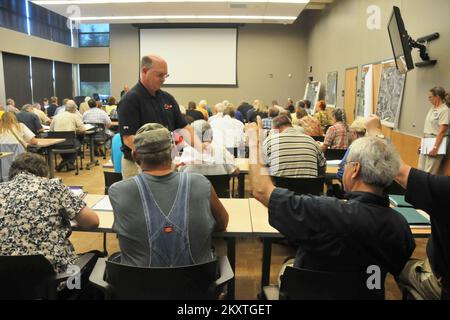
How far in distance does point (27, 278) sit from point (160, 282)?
0.64m

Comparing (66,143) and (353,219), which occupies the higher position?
(353,219)

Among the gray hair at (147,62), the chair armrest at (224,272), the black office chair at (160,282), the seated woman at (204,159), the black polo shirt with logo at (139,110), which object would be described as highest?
the gray hair at (147,62)

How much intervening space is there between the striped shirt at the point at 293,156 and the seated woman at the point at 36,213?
184 cm

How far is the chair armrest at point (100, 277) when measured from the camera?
5.60 feet

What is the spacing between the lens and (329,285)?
1.56 m

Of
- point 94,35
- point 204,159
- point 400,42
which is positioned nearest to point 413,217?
point 204,159

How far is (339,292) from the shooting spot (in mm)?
1567

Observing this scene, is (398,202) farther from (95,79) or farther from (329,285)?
(95,79)

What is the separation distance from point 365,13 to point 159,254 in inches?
310

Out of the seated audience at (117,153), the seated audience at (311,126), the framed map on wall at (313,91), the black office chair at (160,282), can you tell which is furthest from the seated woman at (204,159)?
the framed map on wall at (313,91)

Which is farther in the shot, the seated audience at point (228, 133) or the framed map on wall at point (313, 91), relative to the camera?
the framed map on wall at point (313, 91)

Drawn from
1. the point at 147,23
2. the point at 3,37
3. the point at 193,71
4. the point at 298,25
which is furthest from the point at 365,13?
the point at 3,37

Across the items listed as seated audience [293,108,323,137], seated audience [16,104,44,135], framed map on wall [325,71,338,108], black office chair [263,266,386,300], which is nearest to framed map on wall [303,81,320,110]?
framed map on wall [325,71,338,108]

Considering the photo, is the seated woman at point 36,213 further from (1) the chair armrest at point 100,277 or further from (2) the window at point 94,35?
(2) the window at point 94,35
